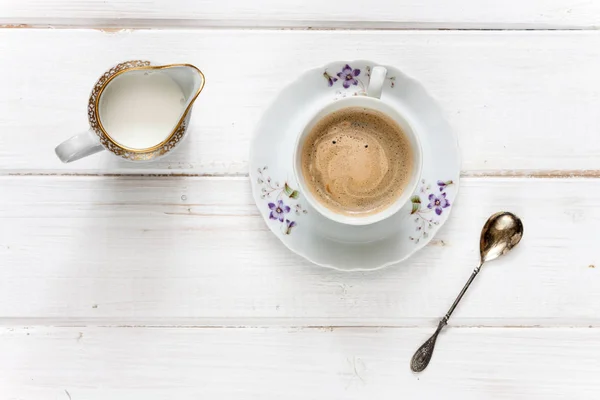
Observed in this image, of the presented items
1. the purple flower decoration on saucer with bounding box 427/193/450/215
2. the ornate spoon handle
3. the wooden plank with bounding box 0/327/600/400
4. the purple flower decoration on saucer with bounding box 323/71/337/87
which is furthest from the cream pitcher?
the ornate spoon handle

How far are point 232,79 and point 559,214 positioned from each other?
2.02 ft

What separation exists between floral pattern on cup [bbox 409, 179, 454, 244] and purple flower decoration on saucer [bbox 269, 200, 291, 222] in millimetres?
209

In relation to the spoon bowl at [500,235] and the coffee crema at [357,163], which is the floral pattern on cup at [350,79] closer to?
the coffee crema at [357,163]

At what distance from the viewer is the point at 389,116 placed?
0.98 meters

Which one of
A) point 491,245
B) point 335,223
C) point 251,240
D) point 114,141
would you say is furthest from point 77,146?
point 491,245

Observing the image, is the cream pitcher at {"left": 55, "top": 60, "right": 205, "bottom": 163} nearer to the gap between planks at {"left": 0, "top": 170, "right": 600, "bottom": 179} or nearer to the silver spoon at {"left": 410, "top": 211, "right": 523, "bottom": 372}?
the gap between planks at {"left": 0, "top": 170, "right": 600, "bottom": 179}

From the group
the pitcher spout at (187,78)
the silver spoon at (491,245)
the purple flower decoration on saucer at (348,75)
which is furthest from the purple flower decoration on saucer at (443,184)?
the pitcher spout at (187,78)

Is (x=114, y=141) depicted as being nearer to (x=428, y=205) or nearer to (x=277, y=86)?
(x=277, y=86)

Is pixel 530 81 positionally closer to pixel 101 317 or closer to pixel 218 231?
pixel 218 231

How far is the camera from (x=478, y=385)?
105 cm

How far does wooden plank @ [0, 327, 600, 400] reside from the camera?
41.3 inches

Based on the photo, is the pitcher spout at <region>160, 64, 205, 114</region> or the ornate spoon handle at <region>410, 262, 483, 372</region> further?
the ornate spoon handle at <region>410, 262, 483, 372</region>

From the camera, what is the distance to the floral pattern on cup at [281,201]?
3.32 ft

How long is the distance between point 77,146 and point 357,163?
45cm
